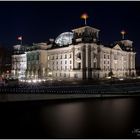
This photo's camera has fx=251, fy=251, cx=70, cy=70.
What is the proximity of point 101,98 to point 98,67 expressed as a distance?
4541cm

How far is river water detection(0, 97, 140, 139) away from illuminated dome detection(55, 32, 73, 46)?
61.1m

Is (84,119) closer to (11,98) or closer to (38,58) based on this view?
(11,98)

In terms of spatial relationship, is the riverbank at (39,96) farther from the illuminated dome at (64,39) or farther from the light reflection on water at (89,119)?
the illuminated dome at (64,39)

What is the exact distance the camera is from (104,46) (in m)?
101

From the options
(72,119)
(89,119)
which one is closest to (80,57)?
(72,119)

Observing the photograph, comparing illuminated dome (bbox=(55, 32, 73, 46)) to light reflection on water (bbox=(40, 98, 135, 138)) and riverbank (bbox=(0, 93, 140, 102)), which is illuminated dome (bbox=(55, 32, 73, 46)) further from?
light reflection on water (bbox=(40, 98, 135, 138))

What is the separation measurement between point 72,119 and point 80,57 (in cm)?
5875

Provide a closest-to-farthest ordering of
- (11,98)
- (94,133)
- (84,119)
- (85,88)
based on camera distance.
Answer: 1. (94,133)
2. (84,119)
3. (11,98)
4. (85,88)

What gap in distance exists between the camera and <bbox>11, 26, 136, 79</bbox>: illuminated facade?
9244 centimetres

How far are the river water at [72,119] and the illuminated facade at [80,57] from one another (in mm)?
44430

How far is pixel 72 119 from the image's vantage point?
36438mm

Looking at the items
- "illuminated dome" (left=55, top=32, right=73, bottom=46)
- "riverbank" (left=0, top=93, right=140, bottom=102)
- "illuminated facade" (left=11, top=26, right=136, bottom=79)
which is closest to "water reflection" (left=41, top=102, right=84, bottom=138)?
"riverbank" (left=0, top=93, right=140, bottom=102)

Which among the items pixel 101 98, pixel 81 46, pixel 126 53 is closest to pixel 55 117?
pixel 101 98

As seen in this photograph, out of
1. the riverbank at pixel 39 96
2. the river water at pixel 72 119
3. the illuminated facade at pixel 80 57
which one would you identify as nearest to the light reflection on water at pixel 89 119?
the river water at pixel 72 119
